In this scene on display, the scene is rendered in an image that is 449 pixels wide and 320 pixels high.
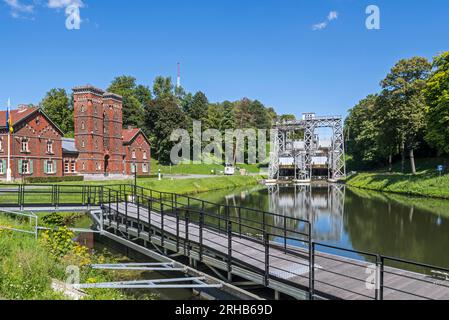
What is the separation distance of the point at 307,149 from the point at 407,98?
75.6 feet

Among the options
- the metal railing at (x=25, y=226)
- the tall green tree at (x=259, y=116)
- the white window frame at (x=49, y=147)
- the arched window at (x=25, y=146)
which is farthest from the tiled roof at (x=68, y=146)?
the tall green tree at (x=259, y=116)

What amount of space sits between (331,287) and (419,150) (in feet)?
186

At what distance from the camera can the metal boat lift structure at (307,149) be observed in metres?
63.7

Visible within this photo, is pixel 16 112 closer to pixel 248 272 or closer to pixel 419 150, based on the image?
pixel 248 272

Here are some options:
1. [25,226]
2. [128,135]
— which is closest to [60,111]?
[128,135]

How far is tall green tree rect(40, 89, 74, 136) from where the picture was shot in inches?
3029

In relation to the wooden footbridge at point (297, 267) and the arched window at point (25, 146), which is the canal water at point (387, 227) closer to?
the wooden footbridge at point (297, 267)

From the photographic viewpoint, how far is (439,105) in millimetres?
35375

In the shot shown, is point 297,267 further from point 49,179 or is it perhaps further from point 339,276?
point 49,179

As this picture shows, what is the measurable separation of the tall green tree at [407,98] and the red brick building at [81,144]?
1473 inches

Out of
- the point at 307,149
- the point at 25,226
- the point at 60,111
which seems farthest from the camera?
the point at 60,111

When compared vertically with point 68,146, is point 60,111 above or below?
above

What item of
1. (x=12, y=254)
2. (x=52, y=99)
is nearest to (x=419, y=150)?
(x=12, y=254)

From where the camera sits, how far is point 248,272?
8.41 m
